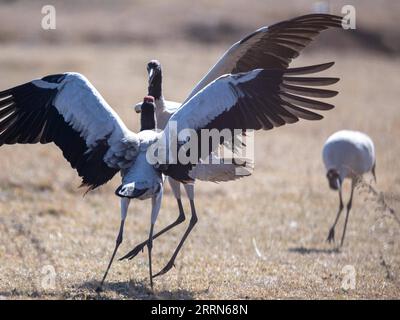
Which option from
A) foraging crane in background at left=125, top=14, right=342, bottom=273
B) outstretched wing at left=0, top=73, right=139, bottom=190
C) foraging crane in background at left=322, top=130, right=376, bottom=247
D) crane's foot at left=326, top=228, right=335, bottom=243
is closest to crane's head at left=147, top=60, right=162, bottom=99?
foraging crane in background at left=125, top=14, right=342, bottom=273

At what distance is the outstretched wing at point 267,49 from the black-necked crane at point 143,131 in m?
0.50

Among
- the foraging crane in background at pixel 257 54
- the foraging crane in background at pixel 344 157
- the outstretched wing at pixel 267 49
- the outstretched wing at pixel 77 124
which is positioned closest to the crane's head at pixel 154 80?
the foraging crane in background at pixel 257 54

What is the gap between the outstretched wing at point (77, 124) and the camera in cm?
699

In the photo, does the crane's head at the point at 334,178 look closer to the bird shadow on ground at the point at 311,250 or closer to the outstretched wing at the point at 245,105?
the bird shadow on ground at the point at 311,250

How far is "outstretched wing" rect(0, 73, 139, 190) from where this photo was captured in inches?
275

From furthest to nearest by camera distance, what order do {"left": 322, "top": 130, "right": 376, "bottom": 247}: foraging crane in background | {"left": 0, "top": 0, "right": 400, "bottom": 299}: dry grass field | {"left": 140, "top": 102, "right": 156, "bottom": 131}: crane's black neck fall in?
{"left": 322, "top": 130, "right": 376, "bottom": 247}: foraging crane in background
{"left": 140, "top": 102, "right": 156, "bottom": 131}: crane's black neck
{"left": 0, "top": 0, "right": 400, "bottom": 299}: dry grass field

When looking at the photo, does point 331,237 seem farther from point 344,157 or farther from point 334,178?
point 344,157

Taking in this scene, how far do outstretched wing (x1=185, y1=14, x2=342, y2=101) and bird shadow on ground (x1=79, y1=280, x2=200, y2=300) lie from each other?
2.11m

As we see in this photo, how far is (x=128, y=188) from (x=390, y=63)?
25127mm

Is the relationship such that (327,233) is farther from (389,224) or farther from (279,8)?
(279,8)

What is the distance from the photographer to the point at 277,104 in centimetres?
683

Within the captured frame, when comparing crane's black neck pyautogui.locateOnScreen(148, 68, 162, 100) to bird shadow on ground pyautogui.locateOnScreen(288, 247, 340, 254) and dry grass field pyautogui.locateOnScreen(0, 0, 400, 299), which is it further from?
bird shadow on ground pyautogui.locateOnScreen(288, 247, 340, 254)

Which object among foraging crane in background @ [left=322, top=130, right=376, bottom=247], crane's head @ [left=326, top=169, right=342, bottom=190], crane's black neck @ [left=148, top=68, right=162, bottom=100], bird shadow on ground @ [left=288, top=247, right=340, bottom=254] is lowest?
bird shadow on ground @ [left=288, top=247, right=340, bottom=254]
